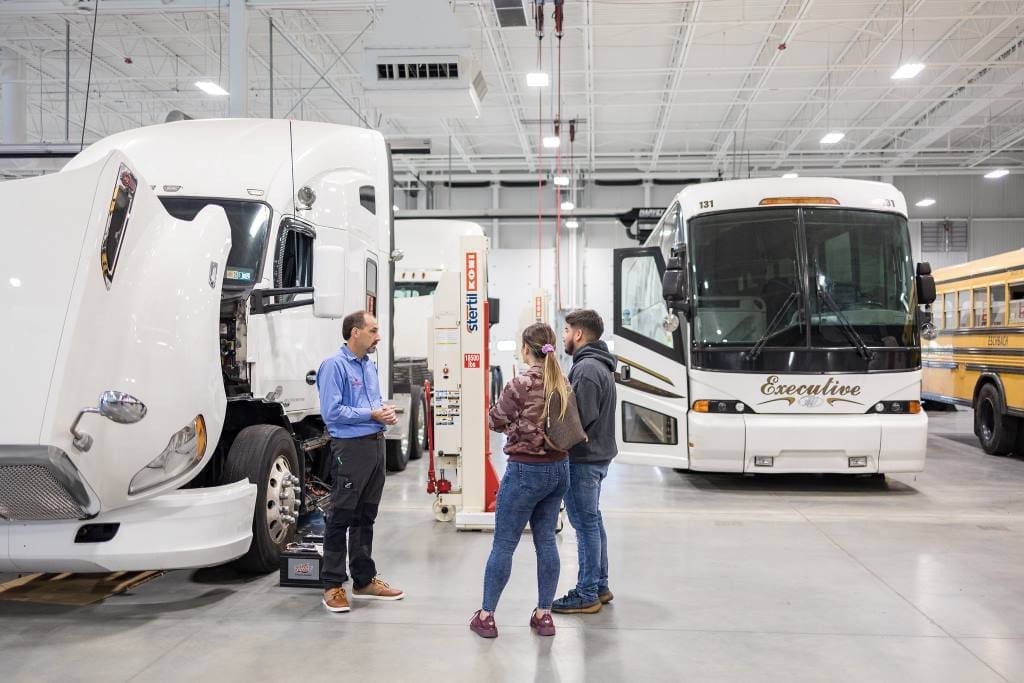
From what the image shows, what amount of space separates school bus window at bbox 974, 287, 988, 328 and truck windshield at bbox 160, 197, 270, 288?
10.4 meters

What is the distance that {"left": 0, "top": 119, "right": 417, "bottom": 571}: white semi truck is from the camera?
4008 mm

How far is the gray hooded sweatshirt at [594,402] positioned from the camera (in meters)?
4.53

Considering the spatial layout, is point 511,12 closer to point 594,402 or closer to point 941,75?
point 594,402

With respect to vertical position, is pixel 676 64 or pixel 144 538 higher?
pixel 676 64

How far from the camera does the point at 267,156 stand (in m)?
6.21

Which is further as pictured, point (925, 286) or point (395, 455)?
point (395, 455)

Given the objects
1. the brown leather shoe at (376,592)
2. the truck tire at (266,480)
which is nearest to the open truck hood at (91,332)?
the truck tire at (266,480)

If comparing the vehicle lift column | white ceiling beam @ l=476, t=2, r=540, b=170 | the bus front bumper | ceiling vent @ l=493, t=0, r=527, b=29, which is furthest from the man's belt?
white ceiling beam @ l=476, t=2, r=540, b=170

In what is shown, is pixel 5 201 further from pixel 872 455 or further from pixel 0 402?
pixel 872 455

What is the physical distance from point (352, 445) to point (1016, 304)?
9.69 m

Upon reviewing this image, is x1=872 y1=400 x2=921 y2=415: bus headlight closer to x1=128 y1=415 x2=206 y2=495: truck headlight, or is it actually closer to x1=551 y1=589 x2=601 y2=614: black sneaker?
x1=551 y1=589 x2=601 y2=614: black sneaker

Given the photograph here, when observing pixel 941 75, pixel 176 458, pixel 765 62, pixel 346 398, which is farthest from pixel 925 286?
pixel 941 75

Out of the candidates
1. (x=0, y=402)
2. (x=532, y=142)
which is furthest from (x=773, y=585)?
(x=532, y=142)

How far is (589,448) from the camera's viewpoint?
15.1 ft
